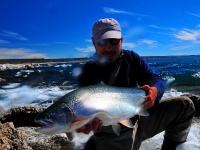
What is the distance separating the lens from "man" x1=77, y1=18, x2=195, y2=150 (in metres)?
3.70

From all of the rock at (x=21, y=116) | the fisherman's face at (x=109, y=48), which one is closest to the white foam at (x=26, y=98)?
the rock at (x=21, y=116)

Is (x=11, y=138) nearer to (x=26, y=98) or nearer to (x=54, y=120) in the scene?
(x=54, y=120)

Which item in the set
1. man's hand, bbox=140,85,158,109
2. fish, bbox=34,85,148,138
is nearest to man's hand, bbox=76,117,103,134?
A: fish, bbox=34,85,148,138

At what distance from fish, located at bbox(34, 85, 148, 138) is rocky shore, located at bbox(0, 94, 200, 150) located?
3.98 ft

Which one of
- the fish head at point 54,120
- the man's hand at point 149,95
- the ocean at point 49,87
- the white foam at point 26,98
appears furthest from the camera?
the ocean at point 49,87

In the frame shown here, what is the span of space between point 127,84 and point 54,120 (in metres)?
1.73

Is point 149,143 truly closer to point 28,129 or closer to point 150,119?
point 150,119

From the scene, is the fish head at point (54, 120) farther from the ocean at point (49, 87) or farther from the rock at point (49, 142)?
the rock at point (49, 142)

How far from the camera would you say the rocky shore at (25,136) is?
3686mm

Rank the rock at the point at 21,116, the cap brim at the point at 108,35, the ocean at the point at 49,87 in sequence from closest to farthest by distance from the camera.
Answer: the cap brim at the point at 108,35 < the rock at the point at 21,116 < the ocean at the point at 49,87

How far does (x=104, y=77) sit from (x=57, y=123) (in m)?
1.65

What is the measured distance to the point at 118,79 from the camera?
394 centimetres

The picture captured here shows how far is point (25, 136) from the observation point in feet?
14.2

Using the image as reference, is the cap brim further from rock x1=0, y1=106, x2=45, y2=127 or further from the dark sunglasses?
rock x1=0, y1=106, x2=45, y2=127
